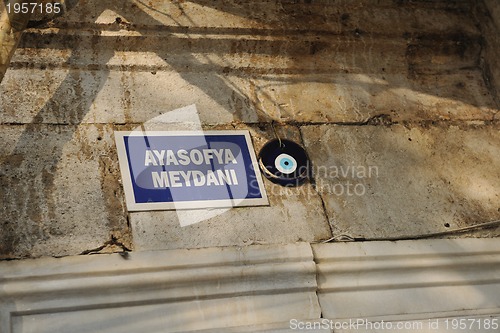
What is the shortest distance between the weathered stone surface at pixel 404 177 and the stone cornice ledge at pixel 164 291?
450 millimetres

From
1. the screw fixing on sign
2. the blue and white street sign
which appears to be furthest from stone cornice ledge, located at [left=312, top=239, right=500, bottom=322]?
the blue and white street sign

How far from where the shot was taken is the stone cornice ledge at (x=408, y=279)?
339 centimetres

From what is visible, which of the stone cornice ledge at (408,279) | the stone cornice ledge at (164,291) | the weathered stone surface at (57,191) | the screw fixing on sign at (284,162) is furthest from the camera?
the screw fixing on sign at (284,162)

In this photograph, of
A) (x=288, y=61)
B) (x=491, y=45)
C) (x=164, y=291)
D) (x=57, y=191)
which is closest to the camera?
(x=164, y=291)

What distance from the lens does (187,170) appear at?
3.48m

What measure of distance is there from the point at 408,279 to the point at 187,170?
1.26m

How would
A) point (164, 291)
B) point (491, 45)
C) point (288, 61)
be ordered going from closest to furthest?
point (164, 291) → point (288, 61) → point (491, 45)

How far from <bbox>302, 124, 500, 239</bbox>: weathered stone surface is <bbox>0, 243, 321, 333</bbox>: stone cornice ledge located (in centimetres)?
45

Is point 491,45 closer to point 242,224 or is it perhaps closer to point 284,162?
point 284,162

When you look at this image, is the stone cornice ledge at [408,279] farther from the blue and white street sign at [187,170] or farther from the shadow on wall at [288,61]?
the shadow on wall at [288,61]

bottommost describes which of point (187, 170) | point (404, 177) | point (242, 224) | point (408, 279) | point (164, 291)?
point (408, 279)

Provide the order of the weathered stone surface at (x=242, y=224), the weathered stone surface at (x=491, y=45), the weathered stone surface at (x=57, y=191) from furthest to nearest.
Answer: the weathered stone surface at (x=491, y=45)
the weathered stone surface at (x=242, y=224)
the weathered stone surface at (x=57, y=191)

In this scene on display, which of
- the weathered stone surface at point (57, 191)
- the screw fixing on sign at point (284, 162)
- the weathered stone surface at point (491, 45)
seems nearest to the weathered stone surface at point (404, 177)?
the screw fixing on sign at point (284, 162)

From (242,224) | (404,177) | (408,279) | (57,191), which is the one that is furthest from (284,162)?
(57,191)
